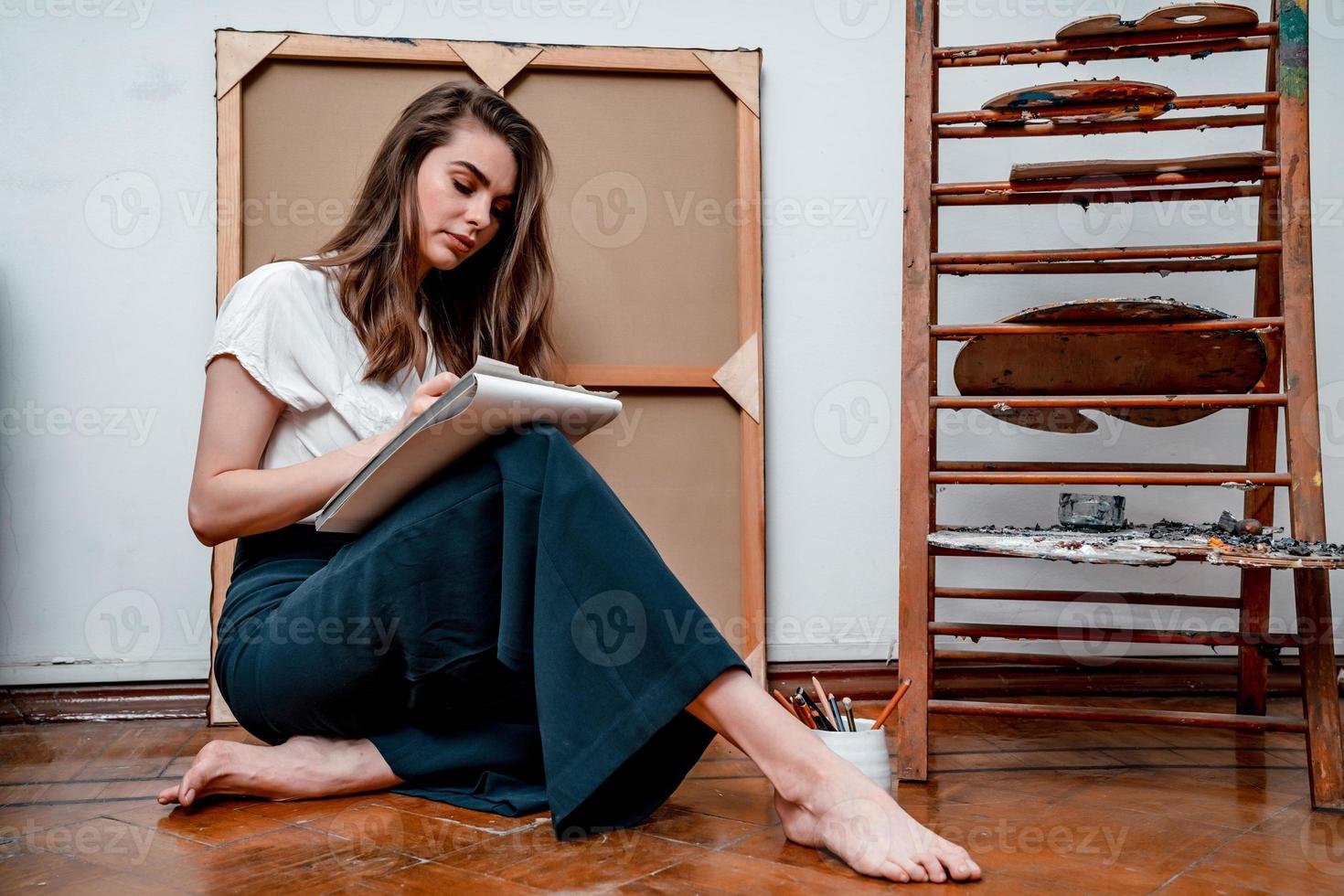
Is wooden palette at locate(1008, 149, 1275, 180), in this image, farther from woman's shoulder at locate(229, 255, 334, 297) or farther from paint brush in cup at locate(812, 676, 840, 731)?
woman's shoulder at locate(229, 255, 334, 297)

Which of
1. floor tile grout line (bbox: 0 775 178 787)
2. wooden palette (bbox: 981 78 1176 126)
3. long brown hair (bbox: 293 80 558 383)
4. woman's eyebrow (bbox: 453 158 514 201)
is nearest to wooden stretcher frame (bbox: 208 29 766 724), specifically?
long brown hair (bbox: 293 80 558 383)

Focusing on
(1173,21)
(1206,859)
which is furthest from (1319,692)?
(1173,21)

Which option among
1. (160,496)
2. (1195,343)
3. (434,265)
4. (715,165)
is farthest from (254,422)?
(1195,343)

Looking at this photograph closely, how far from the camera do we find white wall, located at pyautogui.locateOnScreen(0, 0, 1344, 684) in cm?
215

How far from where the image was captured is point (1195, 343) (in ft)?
5.96

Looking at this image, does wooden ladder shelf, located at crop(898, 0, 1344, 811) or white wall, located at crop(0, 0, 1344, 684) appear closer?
wooden ladder shelf, located at crop(898, 0, 1344, 811)

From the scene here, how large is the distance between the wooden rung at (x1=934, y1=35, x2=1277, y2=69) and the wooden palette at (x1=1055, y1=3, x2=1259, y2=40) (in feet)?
0.07

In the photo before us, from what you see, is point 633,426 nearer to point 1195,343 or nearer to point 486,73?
point 486,73

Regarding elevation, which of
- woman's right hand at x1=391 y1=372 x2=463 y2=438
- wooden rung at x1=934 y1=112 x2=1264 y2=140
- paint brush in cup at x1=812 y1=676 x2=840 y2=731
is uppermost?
wooden rung at x1=934 y1=112 x2=1264 y2=140

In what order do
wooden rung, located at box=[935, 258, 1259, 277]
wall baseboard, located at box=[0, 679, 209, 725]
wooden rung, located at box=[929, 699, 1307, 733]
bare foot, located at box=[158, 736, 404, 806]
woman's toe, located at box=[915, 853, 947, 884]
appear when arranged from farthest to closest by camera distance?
wall baseboard, located at box=[0, 679, 209, 725] → wooden rung, located at box=[935, 258, 1259, 277] → wooden rung, located at box=[929, 699, 1307, 733] → bare foot, located at box=[158, 736, 404, 806] → woman's toe, located at box=[915, 853, 947, 884]

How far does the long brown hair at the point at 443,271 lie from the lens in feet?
Answer: 5.44

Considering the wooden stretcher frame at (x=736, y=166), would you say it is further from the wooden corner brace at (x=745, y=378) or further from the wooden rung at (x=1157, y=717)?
the wooden rung at (x=1157, y=717)

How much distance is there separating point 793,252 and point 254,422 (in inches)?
49.3

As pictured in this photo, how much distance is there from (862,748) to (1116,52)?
3.93 ft
